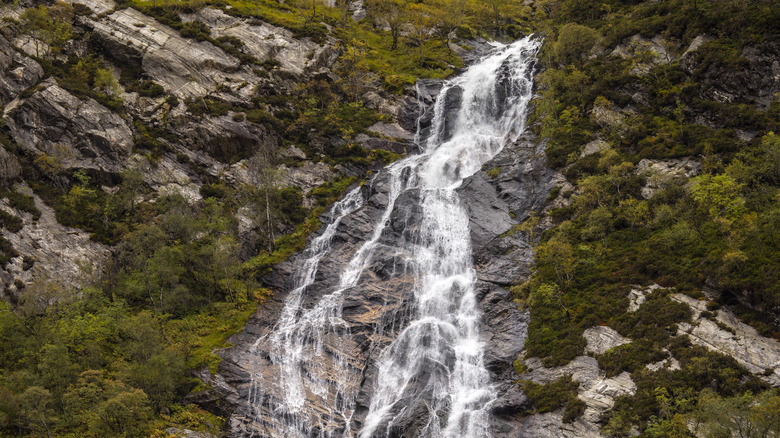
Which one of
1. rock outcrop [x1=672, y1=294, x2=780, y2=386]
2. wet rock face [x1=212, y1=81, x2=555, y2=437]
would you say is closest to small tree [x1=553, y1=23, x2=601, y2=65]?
wet rock face [x1=212, y1=81, x2=555, y2=437]

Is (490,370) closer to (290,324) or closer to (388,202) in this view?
(290,324)

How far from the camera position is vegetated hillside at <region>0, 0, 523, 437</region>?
29109 millimetres

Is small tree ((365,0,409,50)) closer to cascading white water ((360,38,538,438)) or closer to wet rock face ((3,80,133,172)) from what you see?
cascading white water ((360,38,538,438))

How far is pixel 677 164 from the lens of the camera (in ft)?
108

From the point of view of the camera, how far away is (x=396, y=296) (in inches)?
1410

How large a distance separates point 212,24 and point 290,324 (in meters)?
45.1

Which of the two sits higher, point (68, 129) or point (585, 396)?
point (68, 129)

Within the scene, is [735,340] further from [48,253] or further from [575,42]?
[48,253]

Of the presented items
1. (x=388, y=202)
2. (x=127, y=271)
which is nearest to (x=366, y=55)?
(x=388, y=202)

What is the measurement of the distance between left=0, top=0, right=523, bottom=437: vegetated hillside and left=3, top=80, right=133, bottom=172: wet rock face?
0.51 ft

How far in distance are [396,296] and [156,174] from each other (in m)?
28.0

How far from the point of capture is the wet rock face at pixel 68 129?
4328 centimetres

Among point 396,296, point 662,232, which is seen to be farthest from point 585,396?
point 396,296

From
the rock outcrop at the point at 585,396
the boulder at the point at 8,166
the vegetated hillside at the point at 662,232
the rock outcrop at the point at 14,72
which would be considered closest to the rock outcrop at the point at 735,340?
the vegetated hillside at the point at 662,232
